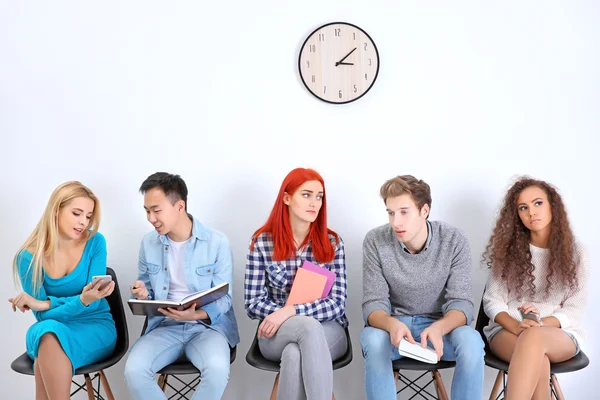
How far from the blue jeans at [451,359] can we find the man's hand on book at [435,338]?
69 millimetres

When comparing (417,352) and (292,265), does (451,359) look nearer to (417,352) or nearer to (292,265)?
(417,352)

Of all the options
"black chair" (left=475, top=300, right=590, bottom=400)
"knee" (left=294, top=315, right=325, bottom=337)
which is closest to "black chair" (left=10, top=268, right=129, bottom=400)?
"knee" (left=294, top=315, right=325, bottom=337)

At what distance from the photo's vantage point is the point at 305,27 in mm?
3084

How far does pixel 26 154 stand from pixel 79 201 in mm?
643

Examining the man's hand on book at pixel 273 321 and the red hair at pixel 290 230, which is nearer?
the man's hand on book at pixel 273 321

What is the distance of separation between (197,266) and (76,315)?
0.56 m

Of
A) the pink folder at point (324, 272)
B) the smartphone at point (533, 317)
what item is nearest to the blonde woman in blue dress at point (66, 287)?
the pink folder at point (324, 272)

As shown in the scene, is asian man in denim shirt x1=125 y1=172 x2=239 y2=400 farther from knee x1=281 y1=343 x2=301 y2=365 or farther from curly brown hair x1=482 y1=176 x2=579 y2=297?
curly brown hair x1=482 y1=176 x2=579 y2=297

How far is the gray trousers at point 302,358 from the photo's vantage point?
2.37m

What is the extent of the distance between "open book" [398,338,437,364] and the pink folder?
455 millimetres

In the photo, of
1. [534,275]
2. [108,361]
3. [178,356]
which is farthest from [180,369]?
[534,275]

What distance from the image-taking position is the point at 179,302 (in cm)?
245

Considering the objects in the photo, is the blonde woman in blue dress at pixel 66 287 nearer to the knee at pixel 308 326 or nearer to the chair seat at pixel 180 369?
the chair seat at pixel 180 369

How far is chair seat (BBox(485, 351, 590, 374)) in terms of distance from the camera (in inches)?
97.7
